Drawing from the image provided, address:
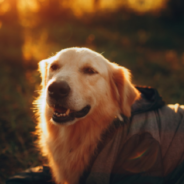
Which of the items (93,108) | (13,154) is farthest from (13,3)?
(93,108)

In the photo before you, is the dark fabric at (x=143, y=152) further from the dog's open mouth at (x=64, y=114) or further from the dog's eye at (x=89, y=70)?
the dog's eye at (x=89, y=70)

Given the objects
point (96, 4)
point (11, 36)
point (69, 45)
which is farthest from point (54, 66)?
point (96, 4)

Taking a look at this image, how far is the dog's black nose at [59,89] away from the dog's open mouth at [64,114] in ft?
0.64

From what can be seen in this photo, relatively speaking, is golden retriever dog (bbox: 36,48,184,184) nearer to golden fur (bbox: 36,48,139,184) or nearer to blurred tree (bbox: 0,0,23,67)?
golden fur (bbox: 36,48,139,184)

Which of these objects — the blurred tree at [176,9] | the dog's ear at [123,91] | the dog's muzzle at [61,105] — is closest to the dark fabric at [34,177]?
the dog's muzzle at [61,105]

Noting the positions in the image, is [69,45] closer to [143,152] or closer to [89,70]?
[89,70]

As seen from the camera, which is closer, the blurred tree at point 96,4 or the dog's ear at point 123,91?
the dog's ear at point 123,91

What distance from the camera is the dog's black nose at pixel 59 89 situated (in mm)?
1809

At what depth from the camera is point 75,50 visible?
2.26m

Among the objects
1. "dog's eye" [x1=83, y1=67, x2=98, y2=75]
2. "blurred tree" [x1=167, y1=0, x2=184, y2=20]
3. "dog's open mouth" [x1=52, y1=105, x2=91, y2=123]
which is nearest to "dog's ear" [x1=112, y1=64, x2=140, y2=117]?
"dog's eye" [x1=83, y1=67, x2=98, y2=75]

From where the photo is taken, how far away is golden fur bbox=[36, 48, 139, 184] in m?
2.07

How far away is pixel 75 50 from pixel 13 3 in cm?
649

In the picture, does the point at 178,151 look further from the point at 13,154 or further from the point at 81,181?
the point at 13,154

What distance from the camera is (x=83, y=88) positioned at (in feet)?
6.53
